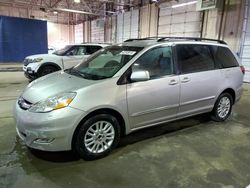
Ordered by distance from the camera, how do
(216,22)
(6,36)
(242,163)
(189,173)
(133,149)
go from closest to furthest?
1. (189,173)
2. (242,163)
3. (133,149)
4. (216,22)
5. (6,36)

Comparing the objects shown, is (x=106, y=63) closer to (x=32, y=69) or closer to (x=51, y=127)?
(x=51, y=127)

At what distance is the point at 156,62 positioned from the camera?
3.02 m

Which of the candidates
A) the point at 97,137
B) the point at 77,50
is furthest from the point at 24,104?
the point at 77,50

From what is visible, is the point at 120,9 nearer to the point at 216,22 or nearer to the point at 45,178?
the point at 216,22

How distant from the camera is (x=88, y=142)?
252 centimetres

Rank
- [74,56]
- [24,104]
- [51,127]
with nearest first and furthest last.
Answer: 1. [51,127]
2. [24,104]
3. [74,56]

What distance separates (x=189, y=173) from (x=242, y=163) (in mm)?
759

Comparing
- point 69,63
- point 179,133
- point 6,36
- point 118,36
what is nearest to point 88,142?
point 179,133

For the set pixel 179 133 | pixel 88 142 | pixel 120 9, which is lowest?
pixel 179 133

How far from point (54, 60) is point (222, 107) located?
5444 mm

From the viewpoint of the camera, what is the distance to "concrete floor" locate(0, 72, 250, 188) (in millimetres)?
2221

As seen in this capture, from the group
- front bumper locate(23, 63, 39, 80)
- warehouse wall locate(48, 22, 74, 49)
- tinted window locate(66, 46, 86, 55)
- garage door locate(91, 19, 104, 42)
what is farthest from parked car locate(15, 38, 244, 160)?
warehouse wall locate(48, 22, 74, 49)

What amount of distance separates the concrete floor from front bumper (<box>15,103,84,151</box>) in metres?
0.31

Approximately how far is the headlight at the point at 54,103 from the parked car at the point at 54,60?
5006 mm
